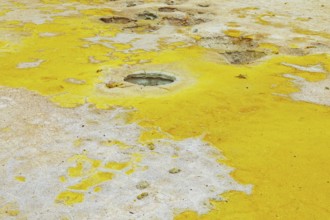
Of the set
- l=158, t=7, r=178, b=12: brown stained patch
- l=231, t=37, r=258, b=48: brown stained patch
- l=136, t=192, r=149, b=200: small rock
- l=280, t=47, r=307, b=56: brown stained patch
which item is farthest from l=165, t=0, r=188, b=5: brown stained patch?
l=136, t=192, r=149, b=200: small rock

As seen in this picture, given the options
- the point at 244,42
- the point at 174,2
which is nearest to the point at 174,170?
the point at 244,42

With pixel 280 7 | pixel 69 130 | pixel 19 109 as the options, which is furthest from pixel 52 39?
pixel 280 7

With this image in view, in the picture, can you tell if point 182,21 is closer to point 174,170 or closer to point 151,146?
point 151,146

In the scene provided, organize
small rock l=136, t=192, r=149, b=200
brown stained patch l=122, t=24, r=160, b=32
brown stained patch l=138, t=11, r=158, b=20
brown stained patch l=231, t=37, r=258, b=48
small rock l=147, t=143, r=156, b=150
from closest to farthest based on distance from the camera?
small rock l=136, t=192, r=149, b=200, small rock l=147, t=143, r=156, b=150, brown stained patch l=231, t=37, r=258, b=48, brown stained patch l=122, t=24, r=160, b=32, brown stained patch l=138, t=11, r=158, b=20

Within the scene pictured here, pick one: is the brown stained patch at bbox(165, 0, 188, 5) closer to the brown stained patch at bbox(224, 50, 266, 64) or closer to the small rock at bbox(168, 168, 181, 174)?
the brown stained patch at bbox(224, 50, 266, 64)

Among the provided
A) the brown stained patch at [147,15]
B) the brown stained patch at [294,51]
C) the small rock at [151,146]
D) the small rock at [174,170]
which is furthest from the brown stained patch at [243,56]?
the small rock at [174,170]

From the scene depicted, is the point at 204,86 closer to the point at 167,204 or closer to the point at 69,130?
the point at 69,130
